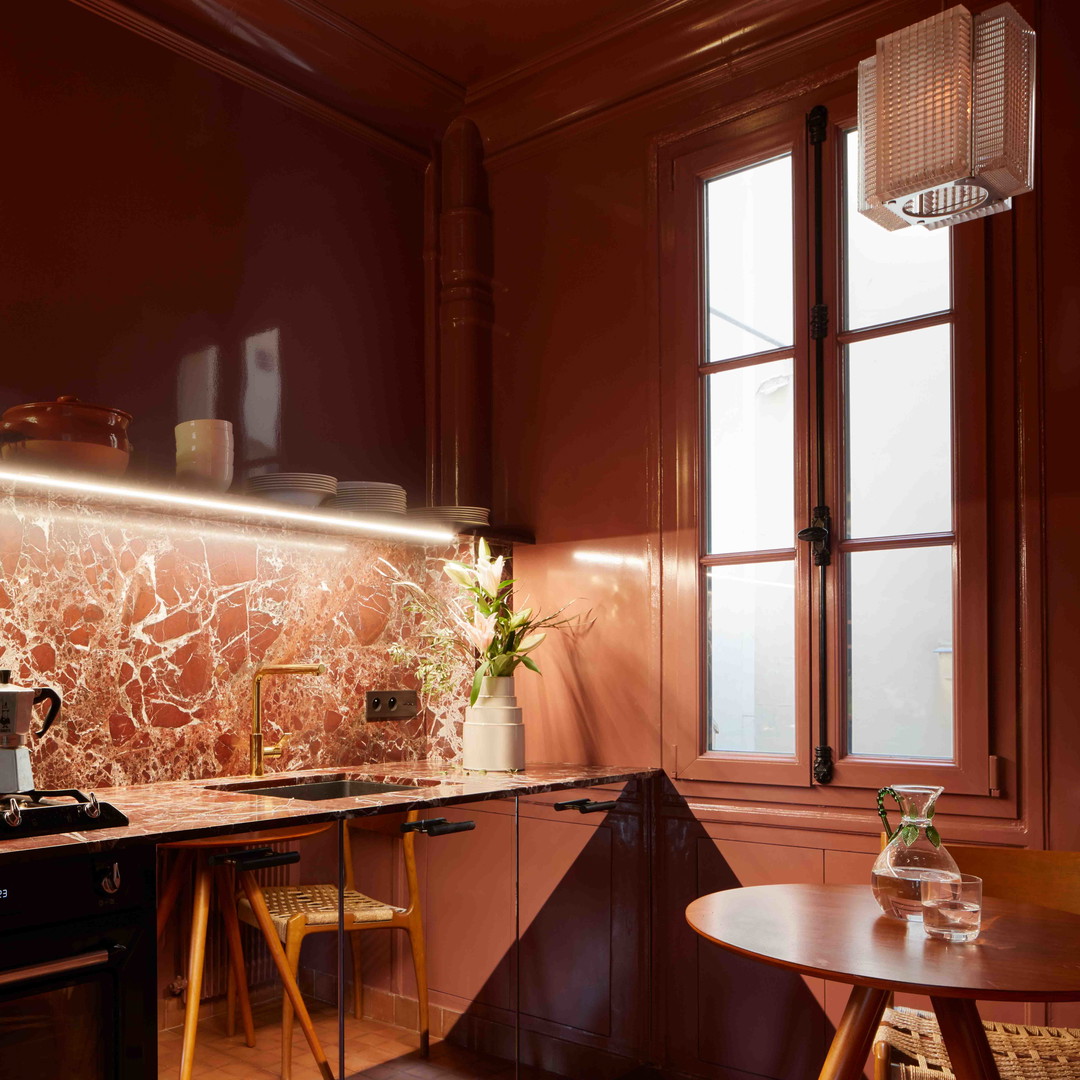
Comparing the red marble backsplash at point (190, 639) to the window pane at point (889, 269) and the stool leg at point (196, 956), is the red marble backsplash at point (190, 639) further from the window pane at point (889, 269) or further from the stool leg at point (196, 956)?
the window pane at point (889, 269)

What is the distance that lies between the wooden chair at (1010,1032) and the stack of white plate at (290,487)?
5.97 ft

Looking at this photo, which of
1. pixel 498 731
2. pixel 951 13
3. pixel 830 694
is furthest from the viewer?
pixel 498 731

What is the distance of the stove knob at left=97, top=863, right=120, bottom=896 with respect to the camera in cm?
179

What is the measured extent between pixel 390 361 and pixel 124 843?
81.6 inches

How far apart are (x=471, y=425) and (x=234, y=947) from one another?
6.52 feet

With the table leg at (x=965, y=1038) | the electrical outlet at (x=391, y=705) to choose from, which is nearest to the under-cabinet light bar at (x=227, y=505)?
the electrical outlet at (x=391, y=705)

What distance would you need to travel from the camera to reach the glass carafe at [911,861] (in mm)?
1796

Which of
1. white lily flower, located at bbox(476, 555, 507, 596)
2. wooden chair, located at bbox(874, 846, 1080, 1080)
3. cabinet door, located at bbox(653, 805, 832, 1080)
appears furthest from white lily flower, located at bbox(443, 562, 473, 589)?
wooden chair, located at bbox(874, 846, 1080, 1080)

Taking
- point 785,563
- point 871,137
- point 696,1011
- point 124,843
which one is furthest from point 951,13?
point 696,1011

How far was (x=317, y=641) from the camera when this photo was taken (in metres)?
3.15

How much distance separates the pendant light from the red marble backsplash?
1915 mm

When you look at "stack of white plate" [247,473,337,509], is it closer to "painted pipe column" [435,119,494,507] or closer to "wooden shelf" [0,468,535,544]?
"wooden shelf" [0,468,535,544]

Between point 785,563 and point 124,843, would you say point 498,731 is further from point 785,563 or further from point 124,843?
point 124,843

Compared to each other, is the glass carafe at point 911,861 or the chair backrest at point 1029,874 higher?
the glass carafe at point 911,861
